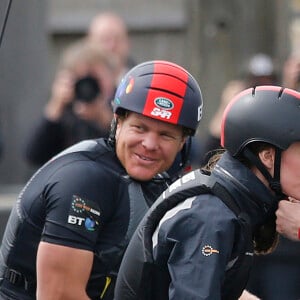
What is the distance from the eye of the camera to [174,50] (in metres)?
12.8

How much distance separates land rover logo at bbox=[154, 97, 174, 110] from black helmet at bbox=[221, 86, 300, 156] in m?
0.48

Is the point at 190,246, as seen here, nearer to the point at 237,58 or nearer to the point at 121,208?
the point at 121,208

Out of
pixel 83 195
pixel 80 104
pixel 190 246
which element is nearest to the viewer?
pixel 190 246

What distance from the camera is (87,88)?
28.3ft

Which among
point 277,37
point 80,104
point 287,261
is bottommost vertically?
point 287,261

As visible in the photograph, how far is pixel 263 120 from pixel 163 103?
66 cm

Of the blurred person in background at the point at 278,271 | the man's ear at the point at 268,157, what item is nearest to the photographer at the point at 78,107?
the blurred person in background at the point at 278,271

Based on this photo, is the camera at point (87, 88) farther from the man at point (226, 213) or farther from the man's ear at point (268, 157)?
the man's ear at point (268, 157)

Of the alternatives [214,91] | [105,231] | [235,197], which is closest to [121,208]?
[105,231]

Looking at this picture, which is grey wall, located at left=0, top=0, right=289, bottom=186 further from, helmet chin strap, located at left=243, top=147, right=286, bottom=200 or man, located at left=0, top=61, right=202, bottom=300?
helmet chin strap, located at left=243, top=147, right=286, bottom=200

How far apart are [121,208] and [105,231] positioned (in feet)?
0.37

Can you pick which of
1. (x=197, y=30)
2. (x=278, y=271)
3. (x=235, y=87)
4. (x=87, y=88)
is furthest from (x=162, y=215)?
(x=197, y=30)

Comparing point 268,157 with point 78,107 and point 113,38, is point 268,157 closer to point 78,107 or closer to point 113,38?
point 78,107

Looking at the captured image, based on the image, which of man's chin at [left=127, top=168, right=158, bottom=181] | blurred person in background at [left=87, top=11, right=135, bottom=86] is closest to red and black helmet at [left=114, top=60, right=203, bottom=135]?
man's chin at [left=127, top=168, right=158, bottom=181]
